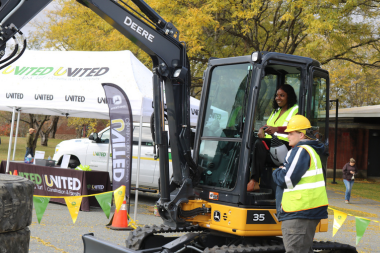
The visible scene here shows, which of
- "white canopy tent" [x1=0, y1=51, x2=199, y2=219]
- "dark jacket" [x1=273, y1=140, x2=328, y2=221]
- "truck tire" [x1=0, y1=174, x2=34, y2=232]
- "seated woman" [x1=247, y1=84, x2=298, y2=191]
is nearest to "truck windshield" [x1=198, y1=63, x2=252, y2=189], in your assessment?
"seated woman" [x1=247, y1=84, x2=298, y2=191]

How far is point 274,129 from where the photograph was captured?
17.2ft

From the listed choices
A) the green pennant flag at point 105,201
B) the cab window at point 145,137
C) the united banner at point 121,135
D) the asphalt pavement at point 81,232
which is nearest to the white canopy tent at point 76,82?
the united banner at point 121,135

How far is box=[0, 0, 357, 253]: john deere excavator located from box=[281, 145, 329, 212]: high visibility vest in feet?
2.52

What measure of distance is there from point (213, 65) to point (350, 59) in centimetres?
1404

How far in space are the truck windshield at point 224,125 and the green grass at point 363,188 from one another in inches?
563

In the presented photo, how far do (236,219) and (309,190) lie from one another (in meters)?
1.01

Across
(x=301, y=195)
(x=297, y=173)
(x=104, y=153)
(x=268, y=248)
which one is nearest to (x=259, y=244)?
(x=268, y=248)

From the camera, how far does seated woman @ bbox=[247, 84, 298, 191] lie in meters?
5.21

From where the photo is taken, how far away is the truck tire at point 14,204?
9.12 feet

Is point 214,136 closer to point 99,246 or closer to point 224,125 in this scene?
point 224,125

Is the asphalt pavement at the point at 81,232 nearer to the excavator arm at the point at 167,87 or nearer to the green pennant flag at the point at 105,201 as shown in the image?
the green pennant flag at the point at 105,201

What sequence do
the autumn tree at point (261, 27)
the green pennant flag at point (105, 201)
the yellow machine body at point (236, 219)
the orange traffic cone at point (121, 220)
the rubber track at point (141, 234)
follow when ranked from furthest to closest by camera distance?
1. the autumn tree at point (261, 27)
2. the orange traffic cone at point (121, 220)
3. the green pennant flag at point (105, 201)
4. the rubber track at point (141, 234)
5. the yellow machine body at point (236, 219)

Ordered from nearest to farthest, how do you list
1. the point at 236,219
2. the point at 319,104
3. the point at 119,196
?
the point at 236,219 < the point at 319,104 < the point at 119,196

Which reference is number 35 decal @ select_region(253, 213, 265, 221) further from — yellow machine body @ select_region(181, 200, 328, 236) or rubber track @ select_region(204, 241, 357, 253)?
rubber track @ select_region(204, 241, 357, 253)
